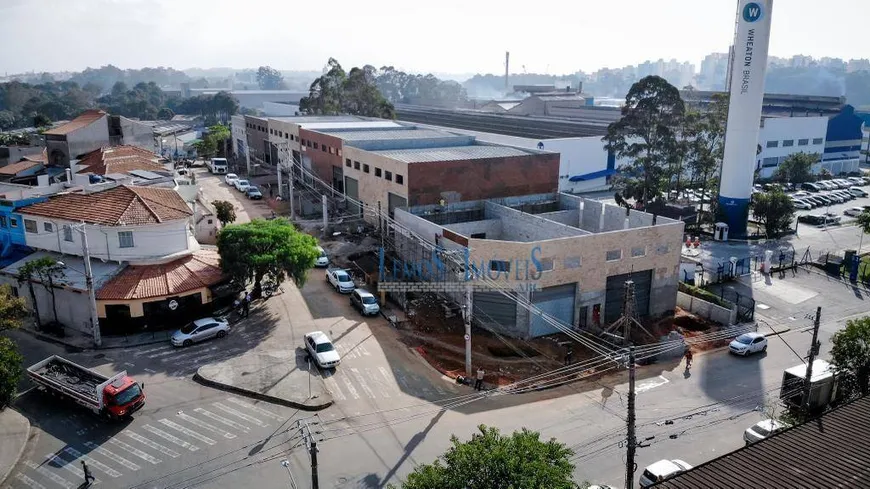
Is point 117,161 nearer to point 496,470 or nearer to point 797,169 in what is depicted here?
point 496,470

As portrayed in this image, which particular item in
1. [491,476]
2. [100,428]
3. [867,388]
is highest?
[491,476]

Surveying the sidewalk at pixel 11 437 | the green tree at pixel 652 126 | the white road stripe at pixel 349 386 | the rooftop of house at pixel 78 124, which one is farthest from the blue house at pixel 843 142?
the sidewalk at pixel 11 437

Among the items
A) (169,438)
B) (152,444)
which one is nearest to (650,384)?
(169,438)

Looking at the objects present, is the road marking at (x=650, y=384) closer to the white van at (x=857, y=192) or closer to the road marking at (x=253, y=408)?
the road marking at (x=253, y=408)

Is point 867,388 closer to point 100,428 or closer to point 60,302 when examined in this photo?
point 100,428

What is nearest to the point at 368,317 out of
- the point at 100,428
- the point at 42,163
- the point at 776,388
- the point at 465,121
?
the point at 100,428
